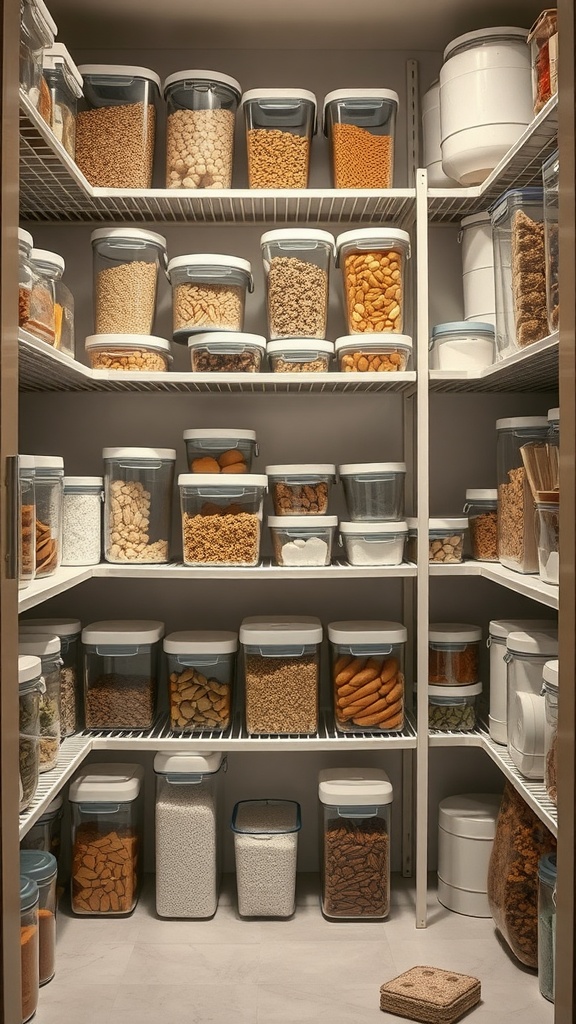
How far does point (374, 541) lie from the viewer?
251cm

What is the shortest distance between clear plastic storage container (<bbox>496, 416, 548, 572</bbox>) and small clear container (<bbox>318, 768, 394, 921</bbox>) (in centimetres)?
73

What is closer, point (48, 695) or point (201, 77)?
point (48, 695)

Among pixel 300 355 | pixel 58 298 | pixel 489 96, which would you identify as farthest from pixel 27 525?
pixel 489 96

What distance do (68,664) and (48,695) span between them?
0.41 meters

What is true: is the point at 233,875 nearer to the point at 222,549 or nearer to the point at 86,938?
the point at 86,938

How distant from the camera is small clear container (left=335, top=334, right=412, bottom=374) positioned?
96.1 inches

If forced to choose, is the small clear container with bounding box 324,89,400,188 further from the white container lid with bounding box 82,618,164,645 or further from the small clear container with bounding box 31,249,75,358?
the white container lid with bounding box 82,618,164,645

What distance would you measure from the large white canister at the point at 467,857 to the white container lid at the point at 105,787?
2.89ft

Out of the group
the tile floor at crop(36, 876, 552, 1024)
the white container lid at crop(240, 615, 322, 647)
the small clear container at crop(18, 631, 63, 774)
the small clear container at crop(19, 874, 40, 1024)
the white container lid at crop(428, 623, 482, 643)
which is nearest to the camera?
the small clear container at crop(19, 874, 40, 1024)

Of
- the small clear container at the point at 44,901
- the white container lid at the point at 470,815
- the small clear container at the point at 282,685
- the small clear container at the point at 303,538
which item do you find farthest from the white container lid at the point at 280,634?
the small clear container at the point at 44,901

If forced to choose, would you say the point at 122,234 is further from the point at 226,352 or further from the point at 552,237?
the point at 552,237

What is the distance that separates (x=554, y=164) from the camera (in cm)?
187

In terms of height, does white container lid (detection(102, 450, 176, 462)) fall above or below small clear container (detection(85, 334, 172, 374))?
below

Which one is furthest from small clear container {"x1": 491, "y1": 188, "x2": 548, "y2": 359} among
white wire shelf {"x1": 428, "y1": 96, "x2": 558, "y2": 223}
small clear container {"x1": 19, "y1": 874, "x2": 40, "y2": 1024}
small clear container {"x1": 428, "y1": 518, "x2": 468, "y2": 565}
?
small clear container {"x1": 19, "y1": 874, "x2": 40, "y2": 1024}
